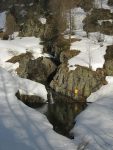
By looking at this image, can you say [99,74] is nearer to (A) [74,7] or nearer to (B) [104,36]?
(B) [104,36]

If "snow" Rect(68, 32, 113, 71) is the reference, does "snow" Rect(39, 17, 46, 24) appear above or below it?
above

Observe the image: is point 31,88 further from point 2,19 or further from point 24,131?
point 2,19

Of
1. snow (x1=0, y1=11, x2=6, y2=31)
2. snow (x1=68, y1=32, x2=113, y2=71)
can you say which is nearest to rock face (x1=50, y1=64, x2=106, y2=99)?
snow (x1=68, y1=32, x2=113, y2=71)

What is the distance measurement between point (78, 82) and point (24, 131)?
21.0 m

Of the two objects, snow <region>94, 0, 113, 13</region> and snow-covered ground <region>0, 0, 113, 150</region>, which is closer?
snow-covered ground <region>0, 0, 113, 150</region>

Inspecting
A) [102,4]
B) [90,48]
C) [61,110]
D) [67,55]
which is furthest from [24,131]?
[102,4]

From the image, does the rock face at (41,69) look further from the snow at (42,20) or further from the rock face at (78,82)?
the snow at (42,20)

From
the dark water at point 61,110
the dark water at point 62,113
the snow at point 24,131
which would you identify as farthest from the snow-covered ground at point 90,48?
the snow at point 24,131

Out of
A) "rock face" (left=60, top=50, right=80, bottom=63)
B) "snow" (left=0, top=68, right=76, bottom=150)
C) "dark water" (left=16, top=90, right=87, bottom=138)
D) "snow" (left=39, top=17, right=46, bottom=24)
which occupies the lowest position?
"dark water" (left=16, top=90, right=87, bottom=138)

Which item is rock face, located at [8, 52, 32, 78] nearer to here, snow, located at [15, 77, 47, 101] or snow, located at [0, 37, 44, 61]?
snow, located at [0, 37, 44, 61]

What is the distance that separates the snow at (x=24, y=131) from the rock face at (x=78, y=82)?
36.8 feet

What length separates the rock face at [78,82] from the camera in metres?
50.0

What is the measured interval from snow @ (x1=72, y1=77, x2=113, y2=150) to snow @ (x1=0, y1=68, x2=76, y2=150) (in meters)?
2.14

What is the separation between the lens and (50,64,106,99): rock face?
50031 mm
